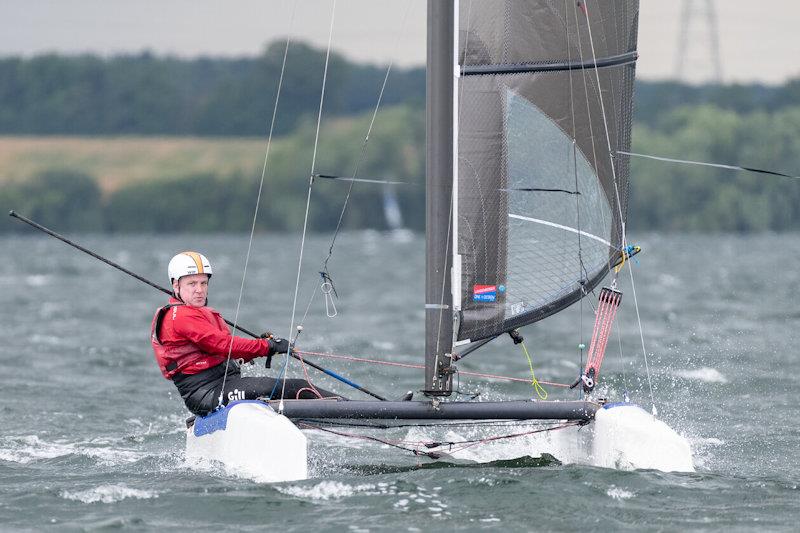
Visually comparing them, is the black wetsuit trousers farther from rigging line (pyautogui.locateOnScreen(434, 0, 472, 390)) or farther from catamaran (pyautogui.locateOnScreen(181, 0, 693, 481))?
rigging line (pyautogui.locateOnScreen(434, 0, 472, 390))

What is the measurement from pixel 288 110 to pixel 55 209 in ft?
41.9

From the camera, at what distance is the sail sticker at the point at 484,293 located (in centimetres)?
845

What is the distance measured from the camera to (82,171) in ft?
227

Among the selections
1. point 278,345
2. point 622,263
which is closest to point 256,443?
point 278,345

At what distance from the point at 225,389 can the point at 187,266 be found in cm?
77

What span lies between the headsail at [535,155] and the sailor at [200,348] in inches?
45.4

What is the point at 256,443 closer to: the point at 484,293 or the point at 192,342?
the point at 192,342

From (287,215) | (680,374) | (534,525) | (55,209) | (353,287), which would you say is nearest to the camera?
(534,525)

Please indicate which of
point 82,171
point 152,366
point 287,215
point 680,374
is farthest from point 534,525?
point 287,215

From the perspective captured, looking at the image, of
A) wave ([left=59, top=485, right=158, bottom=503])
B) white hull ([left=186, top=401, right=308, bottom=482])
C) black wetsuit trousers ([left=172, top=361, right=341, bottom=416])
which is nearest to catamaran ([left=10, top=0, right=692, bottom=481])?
white hull ([left=186, top=401, right=308, bottom=482])

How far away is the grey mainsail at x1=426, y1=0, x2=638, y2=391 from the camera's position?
8297 mm

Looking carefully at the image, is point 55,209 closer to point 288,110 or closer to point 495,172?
point 288,110

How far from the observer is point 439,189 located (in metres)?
8.23

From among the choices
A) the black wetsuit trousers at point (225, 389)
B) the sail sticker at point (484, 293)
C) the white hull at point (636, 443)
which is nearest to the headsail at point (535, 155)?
the sail sticker at point (484, 293)
